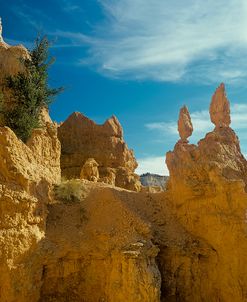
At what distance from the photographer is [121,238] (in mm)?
12383

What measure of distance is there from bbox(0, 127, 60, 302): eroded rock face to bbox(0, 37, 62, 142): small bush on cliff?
3772 mm

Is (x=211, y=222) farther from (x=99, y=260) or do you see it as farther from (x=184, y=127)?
(x=184, y=127)

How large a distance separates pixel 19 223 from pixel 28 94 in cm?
757

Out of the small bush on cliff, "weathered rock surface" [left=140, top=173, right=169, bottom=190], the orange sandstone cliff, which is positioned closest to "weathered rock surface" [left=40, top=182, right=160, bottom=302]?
the orange sandstone cliff

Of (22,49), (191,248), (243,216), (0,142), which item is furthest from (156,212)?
(22,49)

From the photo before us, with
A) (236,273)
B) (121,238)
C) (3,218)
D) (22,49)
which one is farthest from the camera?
(22,49)

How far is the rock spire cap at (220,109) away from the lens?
18.1 metres

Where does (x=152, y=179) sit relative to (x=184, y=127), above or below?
above

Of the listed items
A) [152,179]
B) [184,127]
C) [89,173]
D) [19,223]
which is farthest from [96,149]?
[152,179]

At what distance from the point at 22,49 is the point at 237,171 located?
12.9 m

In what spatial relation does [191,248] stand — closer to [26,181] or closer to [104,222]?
[104,222]

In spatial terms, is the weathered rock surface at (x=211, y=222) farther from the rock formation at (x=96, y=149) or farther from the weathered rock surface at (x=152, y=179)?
the weathered rock surface at (x=152, y=179)

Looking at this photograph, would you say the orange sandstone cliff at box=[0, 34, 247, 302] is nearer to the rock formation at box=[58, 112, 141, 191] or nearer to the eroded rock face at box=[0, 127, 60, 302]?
the eroded rock face at box=[0, 127, 60, 302]

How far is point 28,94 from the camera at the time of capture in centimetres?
1698
